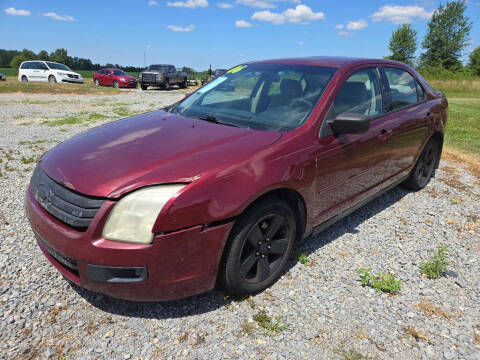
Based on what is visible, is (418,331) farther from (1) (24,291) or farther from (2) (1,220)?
(2) (1,220)

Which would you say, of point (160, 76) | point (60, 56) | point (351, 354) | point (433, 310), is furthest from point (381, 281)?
point (60, 56)

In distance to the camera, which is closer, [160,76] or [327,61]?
[327,61]

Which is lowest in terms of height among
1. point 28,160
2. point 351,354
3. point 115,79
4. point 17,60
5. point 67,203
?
point 351,354

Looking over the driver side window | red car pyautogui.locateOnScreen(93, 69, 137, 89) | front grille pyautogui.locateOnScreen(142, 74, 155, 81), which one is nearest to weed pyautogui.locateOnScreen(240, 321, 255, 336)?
the driver side window

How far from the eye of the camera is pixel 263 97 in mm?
3074

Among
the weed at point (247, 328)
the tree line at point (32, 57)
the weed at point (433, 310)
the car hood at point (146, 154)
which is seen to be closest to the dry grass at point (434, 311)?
the weed at point (433, 310)

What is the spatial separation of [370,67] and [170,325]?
2.95 metres

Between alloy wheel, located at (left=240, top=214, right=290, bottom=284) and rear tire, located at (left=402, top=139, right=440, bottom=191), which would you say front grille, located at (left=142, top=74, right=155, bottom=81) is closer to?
rear tire, located at (left=402, top=139, right=440, bottom=191)

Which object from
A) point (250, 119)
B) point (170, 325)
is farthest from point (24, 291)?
point (250, 119)

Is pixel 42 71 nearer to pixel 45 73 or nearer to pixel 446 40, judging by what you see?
pixel 45 73

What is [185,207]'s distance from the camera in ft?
6.30

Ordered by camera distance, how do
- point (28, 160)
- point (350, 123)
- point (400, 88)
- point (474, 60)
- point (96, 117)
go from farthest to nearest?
point (474, 60)
point (96, 117)
point (28, 160)
point (400, 88)
point (350, 123)

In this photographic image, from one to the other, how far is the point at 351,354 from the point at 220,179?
4.26ft

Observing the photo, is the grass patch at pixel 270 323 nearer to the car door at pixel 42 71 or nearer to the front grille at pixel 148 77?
the front grille at pixel 148 77
